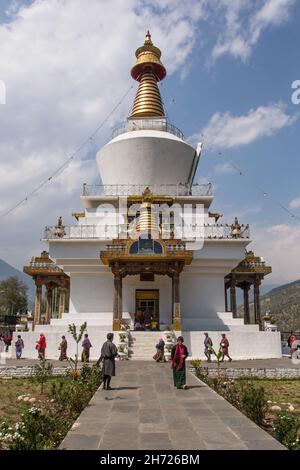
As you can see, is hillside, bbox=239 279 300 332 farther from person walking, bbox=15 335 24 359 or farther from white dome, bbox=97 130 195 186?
person walking, bbox=15 335 24 359

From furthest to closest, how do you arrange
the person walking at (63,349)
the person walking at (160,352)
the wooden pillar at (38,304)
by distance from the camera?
the wooden pillar at (38,304) → the person walking at (63,349) → the person walking at (160,352)

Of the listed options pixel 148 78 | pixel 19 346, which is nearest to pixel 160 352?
pixel 19 346

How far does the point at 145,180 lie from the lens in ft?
83.8

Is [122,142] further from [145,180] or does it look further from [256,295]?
[256,295]

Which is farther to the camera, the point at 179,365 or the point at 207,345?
the point at 207,345

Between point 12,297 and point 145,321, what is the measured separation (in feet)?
138

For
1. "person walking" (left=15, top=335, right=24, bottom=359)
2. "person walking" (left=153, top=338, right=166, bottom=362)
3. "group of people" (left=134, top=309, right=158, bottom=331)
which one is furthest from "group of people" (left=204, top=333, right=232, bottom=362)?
"person walking" (left=15, top=335, right=24, bottom=359)

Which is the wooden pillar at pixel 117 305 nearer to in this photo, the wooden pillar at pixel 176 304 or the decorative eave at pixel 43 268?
the wooden pillar at pixel 176 304

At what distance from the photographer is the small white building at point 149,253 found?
19875 mm

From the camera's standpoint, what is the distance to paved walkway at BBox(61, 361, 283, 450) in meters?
5.50

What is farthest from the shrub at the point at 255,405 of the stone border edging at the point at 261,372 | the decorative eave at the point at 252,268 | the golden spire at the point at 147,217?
the decorative eave at the point at 252,268

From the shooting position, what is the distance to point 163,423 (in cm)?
677

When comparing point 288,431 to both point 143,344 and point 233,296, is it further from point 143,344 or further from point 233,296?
point 233,296

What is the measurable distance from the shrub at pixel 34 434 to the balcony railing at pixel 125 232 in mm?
16595
